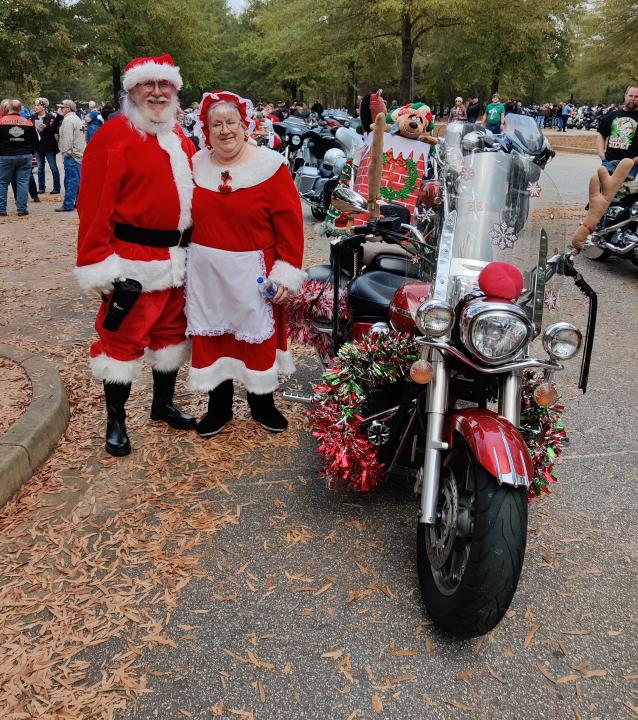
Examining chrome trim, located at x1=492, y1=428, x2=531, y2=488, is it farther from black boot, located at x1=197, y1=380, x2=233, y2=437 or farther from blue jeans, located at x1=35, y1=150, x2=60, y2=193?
blue jeans, located at x1=35, y1=150, x2=60, y2=193

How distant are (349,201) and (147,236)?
121 centimetres

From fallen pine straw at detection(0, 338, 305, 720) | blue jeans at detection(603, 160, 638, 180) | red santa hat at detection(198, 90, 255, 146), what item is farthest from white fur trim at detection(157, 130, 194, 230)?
blue jeans at detection(603, 160, 638, 180)

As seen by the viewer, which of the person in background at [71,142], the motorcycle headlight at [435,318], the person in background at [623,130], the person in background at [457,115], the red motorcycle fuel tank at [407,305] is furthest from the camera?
the person in background at [71,142]

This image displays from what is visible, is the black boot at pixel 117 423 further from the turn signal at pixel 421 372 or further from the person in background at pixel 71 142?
the person in background at pixel 71 142

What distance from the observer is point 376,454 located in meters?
2.95

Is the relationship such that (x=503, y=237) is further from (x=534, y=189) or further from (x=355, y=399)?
(x=355, y=399)

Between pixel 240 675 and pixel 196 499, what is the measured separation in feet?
3.73

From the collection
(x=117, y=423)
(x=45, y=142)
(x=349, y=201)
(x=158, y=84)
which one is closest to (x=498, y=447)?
(x=349, y=201)

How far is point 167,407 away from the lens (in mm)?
3941

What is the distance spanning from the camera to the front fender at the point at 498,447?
2.13 m

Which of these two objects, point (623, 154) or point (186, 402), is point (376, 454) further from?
point (623, 154)

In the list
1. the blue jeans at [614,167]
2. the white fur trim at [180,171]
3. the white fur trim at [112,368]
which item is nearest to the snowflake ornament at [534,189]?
the white fur trim at [180,171]

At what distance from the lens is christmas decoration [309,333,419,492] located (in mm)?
2873

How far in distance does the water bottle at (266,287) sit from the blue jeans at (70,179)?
9565mm
